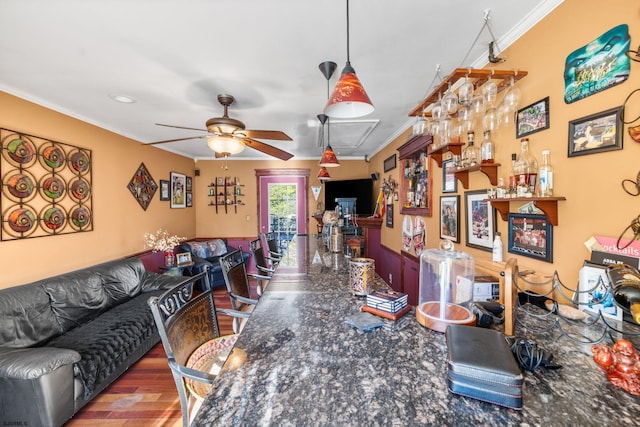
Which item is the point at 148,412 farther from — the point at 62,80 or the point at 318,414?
the point at 62,80

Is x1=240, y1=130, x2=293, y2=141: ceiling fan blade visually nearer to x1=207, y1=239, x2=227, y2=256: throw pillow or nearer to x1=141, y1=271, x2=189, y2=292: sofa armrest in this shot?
x1=141, y1=271, x2=189, y2=292: sofa armrest

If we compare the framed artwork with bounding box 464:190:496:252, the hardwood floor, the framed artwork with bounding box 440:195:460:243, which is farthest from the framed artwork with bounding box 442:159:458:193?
the hardwood floor

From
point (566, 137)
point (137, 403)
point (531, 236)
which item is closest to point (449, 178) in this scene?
point (531, 236)

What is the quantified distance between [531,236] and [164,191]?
528cm

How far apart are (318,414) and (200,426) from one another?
0.27 m

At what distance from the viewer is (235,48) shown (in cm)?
185

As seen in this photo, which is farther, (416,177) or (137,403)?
(416,177)

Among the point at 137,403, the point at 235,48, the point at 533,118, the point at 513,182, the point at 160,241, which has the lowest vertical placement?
the point at 137,403

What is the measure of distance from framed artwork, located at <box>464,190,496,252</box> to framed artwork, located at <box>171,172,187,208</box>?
4.97 meters

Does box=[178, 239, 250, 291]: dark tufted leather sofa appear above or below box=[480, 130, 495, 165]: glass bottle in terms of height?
below

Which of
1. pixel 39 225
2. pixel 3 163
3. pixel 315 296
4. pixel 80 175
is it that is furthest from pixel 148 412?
pixel 80 175

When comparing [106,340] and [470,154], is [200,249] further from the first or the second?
[470,154]

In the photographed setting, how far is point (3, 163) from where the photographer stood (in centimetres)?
246

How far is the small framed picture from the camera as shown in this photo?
14.9 feet
